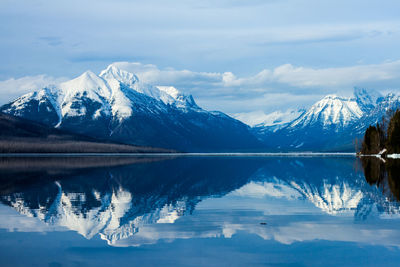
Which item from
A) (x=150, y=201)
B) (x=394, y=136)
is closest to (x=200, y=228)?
(x=150, y=201)

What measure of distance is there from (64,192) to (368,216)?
3136 cm

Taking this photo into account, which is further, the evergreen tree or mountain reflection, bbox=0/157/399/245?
the evergreen tree

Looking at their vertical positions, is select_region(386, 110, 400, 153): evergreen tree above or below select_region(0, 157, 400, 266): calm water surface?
above

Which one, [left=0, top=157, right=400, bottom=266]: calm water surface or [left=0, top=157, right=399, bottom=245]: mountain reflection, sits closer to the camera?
[left=0, top=157, right=400, bottom=266]: calm water surface

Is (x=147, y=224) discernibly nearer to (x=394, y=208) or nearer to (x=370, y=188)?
(x=394, y=208)

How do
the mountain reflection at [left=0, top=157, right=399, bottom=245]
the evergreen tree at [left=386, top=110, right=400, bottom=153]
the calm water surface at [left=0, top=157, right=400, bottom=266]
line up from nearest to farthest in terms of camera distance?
1. the calm water surface at [left=0, top=157, right=400, bottom=266]
2. the mountain reflection at [left=0, top=157, right=399, bottom=245]
3. the evergreen tree at [left=386, top=110, right=400, bottom=153]

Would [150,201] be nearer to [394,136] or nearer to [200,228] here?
[200,228]

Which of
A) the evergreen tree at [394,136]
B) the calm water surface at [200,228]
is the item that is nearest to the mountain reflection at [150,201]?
the calm water surface at [200,228]

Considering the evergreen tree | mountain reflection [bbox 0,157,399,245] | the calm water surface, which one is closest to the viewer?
the calm water surface

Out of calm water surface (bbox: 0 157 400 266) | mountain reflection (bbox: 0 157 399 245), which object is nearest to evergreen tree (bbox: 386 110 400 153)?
mountain reflection (bbox: 0 157 399 245)

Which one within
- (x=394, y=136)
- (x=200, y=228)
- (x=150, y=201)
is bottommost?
(x=200, y=228)

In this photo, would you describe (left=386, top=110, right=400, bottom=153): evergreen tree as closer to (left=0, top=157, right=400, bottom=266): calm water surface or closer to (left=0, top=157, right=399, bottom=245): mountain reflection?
(left=0, top=157, right=399, bottom=245): mountain reflection

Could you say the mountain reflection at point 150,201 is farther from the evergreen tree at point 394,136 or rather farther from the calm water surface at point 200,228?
the evergreen tree at point 394,136

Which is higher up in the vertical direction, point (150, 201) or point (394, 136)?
point (394, 136)
